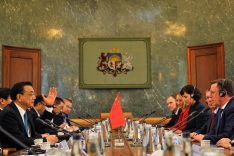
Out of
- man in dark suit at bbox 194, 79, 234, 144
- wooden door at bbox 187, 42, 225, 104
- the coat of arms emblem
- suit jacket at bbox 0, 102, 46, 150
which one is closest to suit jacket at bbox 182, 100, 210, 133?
man in dark suit at bbox 194, 79, 234, 144

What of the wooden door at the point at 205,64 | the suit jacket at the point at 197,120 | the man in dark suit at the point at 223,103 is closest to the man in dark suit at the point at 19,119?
the man in dark suit at the point at 223,103

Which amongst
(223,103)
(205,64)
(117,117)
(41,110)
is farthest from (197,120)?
(205,64)

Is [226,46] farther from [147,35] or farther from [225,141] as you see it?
[225,141]

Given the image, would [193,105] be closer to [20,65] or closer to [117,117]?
[117,117]

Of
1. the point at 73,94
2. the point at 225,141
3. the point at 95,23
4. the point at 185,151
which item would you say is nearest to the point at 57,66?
the point at 73,94

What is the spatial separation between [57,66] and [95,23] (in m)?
1.43

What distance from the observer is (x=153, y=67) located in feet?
23.5

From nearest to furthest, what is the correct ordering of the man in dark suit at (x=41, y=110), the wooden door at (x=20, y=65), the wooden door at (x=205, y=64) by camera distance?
the man in dark suit at (x=41, y=110) → the wooden door at (x=20, y=65) → the wooden door at (x=205, y=64)

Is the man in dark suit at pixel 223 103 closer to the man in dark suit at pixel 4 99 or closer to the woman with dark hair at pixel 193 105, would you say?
the woman with dark hair at pixel 193 105

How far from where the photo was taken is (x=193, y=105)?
4219 mm

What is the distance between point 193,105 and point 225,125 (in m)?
1.33

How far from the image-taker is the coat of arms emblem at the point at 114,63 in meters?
7.16

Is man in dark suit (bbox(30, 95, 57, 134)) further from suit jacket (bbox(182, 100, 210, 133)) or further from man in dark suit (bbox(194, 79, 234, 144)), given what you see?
man in dark suit (bbox(194, 79, 234, 144))

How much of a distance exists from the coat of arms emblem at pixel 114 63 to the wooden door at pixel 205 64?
4.85ft
